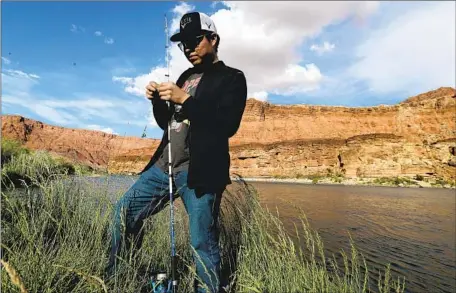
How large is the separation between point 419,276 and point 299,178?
146ft

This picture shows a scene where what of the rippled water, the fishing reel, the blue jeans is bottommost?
the rippled water

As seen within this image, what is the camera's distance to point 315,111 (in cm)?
7544

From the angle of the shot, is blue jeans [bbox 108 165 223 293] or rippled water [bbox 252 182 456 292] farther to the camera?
rippled water [bbox 252 182 456 292]

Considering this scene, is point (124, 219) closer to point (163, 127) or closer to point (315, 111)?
point (163, 127)

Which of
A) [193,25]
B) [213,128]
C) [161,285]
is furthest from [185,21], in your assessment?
[161,285]

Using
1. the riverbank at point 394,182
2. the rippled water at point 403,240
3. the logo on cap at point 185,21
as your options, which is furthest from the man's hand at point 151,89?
the riverbank at point 394,182

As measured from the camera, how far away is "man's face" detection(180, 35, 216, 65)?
2.32 m

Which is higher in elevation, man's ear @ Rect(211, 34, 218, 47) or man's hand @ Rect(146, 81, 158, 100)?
man's ear @ Rect(211, 34, 218, 47)

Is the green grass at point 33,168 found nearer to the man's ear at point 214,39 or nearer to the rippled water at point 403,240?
the man's ear at point 214,39

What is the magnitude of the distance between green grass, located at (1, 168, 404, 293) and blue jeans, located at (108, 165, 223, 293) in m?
0.18

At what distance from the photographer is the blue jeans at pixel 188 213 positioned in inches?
82.4

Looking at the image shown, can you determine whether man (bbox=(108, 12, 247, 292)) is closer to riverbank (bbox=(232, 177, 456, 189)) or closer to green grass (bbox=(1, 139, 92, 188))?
green grass (bbox=(1, 139, 92, 188))

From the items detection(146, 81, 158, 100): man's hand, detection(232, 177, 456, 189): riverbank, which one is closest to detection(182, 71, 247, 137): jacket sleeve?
detection(146, 81, 158, 100): man's hand

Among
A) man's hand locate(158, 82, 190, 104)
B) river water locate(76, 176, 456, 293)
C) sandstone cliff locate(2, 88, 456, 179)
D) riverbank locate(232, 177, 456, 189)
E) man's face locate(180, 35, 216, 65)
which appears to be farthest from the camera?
sandstone cliff locate(2, 88, 456, 179)
